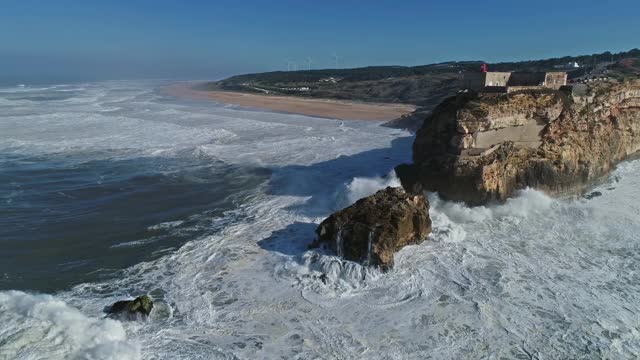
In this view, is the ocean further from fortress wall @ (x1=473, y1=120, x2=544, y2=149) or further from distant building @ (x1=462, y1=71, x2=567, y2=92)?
distant building @ (x1=462, y1=71, x2=567, y2=92)

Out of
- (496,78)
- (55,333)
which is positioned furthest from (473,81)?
(55,333)

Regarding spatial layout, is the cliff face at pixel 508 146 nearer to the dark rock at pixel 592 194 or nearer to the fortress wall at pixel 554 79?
the dark rock at pixel 592 194

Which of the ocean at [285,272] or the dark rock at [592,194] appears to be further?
the dark rock at [592,194]

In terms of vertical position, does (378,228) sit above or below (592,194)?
above

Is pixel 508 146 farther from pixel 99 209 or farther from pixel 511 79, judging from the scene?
pixel 99 209

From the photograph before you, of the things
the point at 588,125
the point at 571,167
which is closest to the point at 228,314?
the point at 571,167

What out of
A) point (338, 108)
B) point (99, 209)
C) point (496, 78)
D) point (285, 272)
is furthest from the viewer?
point (338, 108)

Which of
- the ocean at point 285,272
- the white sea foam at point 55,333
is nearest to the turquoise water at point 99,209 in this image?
the ocean at point 285,272

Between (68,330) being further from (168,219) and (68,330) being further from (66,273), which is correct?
(168,219)
